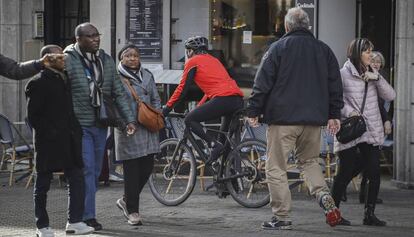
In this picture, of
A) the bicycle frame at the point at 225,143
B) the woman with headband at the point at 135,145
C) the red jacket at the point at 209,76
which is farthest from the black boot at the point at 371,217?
the red jacket at the point at 209,76

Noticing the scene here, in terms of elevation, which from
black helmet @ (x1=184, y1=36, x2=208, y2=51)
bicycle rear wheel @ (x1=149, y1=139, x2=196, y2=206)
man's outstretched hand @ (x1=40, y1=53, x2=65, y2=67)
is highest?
black helmet @ (x1=184, y1=36, x2=208, y2=51)

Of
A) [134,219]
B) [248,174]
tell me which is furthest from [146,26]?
[134,219]

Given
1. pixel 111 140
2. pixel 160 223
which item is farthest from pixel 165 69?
pixel 160 223

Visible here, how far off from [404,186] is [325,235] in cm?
353

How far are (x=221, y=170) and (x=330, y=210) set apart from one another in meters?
2.10

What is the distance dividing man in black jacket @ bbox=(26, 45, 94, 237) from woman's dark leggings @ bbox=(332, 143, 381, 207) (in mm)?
2484

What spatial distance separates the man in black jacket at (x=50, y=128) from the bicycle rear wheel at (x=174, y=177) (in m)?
2.20

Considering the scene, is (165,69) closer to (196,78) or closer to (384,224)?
(196,78)

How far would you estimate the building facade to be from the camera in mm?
13703

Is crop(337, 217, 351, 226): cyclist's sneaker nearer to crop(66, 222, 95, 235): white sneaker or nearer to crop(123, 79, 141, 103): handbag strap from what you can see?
crop(123, 79, 141, 103): handbag strap

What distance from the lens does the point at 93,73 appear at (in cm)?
916

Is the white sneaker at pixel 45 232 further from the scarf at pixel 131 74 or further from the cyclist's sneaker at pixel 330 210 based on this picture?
the cyclist's sneaker at pixel 330 210

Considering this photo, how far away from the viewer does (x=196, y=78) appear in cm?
1079

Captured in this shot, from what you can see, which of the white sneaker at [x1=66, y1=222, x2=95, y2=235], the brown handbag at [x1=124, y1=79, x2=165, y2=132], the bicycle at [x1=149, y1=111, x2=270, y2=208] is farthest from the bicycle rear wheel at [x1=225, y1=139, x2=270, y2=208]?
the white sneaker at [x1=66, y1=222, x2=95, y2=235]
